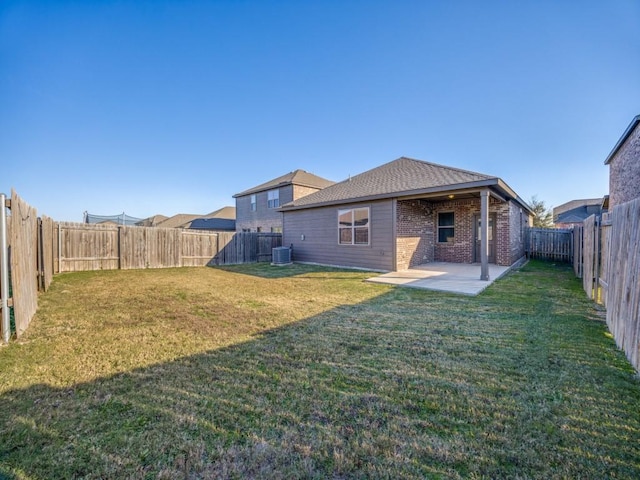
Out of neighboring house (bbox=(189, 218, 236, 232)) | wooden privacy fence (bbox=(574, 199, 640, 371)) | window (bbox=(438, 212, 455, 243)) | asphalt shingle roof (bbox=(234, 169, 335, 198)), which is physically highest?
asphalt shingle roof (bbox=(234, 169, 335, 198))

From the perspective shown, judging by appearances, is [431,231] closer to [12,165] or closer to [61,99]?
[61,99]

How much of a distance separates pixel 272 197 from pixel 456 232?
14974mm

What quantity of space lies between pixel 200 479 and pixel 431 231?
12.3 metres

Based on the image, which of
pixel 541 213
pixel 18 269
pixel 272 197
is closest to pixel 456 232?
pixel 18 269

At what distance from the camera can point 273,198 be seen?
22984 millimetres

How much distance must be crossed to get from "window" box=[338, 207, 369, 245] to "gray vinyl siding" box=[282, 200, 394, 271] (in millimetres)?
167

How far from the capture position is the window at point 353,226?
1088 cm

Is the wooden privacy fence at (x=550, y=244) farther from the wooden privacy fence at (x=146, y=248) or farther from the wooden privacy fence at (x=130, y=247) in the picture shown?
the wooden privacy fence at (x=146, y=248)

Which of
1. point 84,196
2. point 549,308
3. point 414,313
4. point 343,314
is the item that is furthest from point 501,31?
Answer: point 84,196

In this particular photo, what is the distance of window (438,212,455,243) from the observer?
12.2 metres

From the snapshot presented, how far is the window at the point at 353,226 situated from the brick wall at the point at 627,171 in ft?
29.1

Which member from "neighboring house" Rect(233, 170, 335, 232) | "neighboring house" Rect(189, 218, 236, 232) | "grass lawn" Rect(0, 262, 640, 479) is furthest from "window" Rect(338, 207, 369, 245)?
"neighboring house" Rect(189, 218, 236, 232)

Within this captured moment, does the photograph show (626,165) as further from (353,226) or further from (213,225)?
(213,225)

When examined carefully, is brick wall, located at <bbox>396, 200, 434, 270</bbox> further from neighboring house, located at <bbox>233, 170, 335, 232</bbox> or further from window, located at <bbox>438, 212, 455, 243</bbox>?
neighboring house, located at <bbox>233, 170, 335, 232</bbox>
